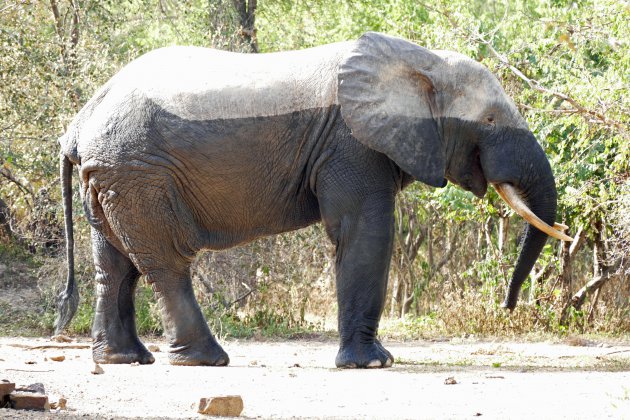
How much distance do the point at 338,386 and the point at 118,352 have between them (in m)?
2.62

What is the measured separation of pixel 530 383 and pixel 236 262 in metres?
6.23

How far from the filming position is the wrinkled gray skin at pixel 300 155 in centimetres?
902

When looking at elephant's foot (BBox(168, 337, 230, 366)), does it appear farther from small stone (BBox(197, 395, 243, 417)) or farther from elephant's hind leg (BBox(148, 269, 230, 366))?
small stone (BBox(197, 395, 243, 417))

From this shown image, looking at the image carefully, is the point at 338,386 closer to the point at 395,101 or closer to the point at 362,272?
the point at 362,272

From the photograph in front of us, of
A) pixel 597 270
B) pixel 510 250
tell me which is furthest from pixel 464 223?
pixel 597 270

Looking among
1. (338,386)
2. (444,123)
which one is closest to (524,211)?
(444,123)

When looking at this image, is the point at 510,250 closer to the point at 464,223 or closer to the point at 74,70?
the point at 464,223

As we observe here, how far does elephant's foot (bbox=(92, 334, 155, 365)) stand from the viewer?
31.8 feet

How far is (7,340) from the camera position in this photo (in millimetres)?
11953

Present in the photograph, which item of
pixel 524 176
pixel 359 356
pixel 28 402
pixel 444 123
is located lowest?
pixel 359 356

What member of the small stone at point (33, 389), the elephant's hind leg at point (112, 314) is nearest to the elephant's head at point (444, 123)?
the elephant's hind leg at point (112, 314)

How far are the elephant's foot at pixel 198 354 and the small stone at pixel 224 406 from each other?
106 inches

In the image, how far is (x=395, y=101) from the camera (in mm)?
9227

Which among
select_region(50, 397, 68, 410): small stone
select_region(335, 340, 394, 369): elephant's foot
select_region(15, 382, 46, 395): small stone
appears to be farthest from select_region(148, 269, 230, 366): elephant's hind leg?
select_region(50, 397, 68, 410): small stone
